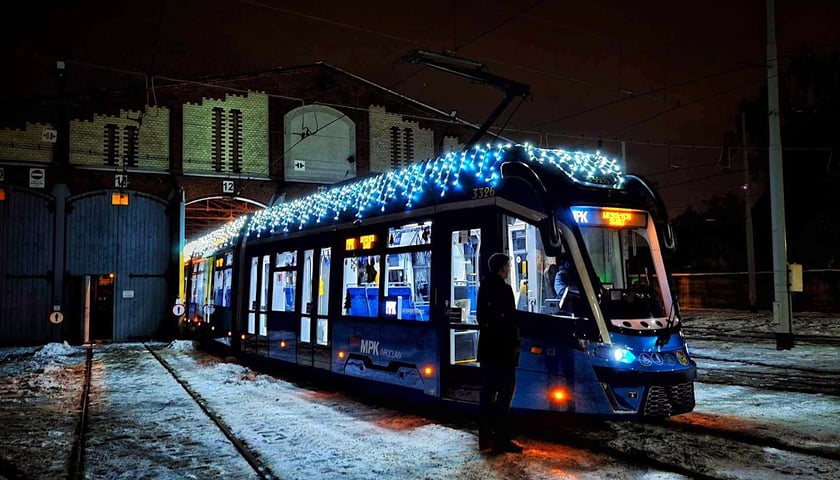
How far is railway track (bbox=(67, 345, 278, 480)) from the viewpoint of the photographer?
20.9ft

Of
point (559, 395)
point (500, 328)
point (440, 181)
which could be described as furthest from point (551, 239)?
point (440, 181)

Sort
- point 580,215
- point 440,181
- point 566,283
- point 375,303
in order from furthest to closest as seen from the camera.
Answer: point 375,303 → point 440,181 → point 580,215 → point 566,283

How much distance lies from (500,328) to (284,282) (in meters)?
6.67

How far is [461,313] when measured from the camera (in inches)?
318

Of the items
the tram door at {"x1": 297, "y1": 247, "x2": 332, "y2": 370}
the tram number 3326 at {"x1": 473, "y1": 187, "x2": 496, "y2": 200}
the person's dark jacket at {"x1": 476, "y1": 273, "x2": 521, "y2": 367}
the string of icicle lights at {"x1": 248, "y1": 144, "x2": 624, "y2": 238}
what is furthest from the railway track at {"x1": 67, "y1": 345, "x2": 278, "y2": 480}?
the tram number 3326 at {"x1": 473, "y1": 187, "x2": 496, "y2": 200}

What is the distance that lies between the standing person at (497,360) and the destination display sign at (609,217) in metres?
1.21

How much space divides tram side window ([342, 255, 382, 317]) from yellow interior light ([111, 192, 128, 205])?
18070mm

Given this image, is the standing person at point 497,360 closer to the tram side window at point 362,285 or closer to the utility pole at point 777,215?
the tram side window at point 362,285

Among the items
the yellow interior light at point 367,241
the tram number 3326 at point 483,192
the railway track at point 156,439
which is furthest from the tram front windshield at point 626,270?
the railway track at point 156,439

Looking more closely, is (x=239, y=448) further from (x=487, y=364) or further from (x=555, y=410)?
(x=555, y=410)

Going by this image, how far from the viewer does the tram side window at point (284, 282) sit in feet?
39.1

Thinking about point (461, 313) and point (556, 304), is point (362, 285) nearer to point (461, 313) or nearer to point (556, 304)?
point (461, 313)

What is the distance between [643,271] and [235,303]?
9.90 m

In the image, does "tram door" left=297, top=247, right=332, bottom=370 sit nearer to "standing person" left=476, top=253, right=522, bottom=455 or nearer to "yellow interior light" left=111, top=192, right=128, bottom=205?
"standing person" left=476, top=253, right=522, bottom=455
